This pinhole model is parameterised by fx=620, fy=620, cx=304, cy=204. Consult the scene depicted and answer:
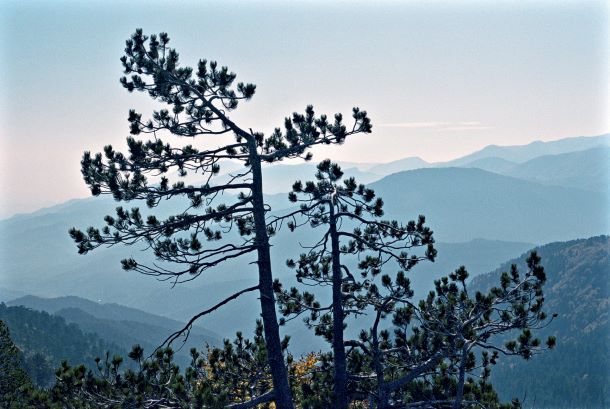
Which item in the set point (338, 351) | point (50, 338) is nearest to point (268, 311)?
point (338, 351)

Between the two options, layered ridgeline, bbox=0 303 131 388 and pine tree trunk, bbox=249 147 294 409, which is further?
layered ridgeline, bbox=0 303 131 388

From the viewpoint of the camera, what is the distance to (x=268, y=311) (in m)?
14.3

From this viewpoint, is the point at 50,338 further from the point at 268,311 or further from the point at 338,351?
the point at 268,311

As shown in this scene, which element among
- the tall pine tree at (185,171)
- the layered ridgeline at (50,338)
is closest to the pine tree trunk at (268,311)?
the tall pine tree at (185,171)

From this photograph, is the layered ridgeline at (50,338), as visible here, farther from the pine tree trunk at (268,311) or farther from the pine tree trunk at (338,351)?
the pine tree trunk at (268,311)

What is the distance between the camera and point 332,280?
16.0m

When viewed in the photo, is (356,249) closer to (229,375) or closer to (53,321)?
(229,375)

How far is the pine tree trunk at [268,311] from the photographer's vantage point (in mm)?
14336

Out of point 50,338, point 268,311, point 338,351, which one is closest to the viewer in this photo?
point 268,311

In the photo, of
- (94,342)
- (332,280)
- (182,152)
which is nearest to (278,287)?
(332,280)

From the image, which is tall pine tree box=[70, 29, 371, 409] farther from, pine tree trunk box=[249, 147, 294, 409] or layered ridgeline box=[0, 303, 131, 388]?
layered ridgeline box=[0, 303, 131, 388]

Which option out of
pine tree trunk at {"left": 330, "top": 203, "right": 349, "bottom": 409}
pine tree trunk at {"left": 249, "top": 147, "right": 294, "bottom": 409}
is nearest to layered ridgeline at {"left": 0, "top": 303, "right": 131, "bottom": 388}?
pine tree trunk at {"left": 330, "top": 203, "right": 349, "bottom": 409}

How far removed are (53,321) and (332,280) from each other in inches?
7945

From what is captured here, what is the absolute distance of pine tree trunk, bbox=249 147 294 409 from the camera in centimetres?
1434
